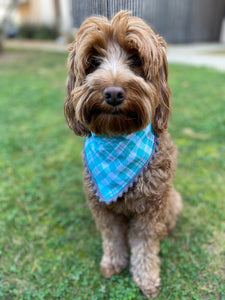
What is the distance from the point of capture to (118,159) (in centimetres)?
215

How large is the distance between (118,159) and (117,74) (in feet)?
2.32

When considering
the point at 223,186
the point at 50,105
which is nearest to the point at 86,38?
the point at 223,186

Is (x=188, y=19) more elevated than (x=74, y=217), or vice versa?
(x=188, y=19)

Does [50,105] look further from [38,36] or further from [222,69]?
[38,36]

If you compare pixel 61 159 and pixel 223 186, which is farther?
pixel 61 159

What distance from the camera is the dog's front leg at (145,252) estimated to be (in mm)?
2333

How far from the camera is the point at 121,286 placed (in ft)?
7.91

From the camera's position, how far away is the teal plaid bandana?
210 cm

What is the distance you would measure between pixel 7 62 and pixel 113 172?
10.8m

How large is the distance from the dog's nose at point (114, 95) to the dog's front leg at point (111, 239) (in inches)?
43.1

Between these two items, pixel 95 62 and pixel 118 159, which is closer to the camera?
pixel 95 62

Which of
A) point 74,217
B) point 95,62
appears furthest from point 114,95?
point 74,217

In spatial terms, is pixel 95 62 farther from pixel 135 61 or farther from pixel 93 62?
pixel 135 61

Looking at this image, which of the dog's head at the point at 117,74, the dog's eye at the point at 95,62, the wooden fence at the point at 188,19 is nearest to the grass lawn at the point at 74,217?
the dog's head at the point at 117,74
